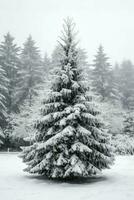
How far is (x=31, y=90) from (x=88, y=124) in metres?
24.6

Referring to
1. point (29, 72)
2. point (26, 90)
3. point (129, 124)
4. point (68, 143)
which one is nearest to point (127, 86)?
point (129, 124)

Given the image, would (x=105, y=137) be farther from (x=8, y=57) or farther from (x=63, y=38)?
(x=8, y=57)

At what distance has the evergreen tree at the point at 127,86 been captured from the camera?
4773cm

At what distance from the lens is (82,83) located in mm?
13883

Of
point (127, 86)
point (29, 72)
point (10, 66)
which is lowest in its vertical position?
point (29, 72)

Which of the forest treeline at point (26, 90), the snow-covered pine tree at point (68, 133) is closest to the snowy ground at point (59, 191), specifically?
the snow-covered pine tree at point (68, 133)

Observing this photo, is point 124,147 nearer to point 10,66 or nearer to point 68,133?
point 10,66

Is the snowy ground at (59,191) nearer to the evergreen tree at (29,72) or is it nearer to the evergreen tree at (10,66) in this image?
the evergreen tree at (29,72)

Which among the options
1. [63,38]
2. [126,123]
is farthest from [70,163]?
[126,123]

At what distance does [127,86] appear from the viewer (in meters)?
49.2

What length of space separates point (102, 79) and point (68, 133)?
2853 centimetres

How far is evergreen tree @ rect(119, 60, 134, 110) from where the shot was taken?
157 ft

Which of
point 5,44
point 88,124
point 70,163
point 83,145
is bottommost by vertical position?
point 70,163

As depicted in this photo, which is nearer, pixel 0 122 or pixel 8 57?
pixel 0 122
